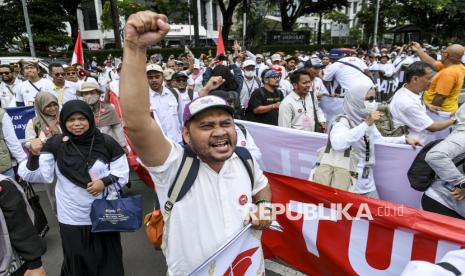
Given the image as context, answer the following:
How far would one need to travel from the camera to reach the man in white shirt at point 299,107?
4.26 m

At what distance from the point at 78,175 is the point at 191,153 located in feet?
4.68

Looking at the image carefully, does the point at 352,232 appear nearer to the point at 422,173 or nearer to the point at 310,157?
the point at 422,173

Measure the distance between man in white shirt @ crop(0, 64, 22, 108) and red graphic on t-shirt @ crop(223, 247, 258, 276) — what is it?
269 inches

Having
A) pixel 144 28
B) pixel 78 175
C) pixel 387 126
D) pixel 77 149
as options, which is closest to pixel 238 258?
pixel 144 28

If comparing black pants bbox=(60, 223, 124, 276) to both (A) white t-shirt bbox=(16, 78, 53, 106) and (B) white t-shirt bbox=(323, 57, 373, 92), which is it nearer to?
(B) white t-shirt bbox=(323, 57, 373, 92)

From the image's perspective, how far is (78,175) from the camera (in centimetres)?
279

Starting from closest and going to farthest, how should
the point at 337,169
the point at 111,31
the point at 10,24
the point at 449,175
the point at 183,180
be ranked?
the point at 183,180
the point at 449,175
the point at 337,169
the point at 10,24
the point at 111,31

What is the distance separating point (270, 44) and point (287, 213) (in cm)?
3115

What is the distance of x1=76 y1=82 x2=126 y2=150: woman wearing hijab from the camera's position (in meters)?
4.76

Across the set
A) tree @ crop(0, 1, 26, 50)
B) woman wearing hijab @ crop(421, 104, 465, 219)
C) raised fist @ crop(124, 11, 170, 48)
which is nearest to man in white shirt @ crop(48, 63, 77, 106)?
raised fist @ crop(124, 11, 170, 48)

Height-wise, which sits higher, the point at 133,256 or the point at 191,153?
the point at 191,153

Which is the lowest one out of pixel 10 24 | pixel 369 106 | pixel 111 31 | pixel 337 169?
pixel 337 169

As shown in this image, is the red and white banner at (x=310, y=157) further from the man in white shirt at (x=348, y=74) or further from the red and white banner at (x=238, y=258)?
the red and white banner at (x=238, y=258)

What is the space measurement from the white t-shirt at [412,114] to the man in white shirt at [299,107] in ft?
3.37
